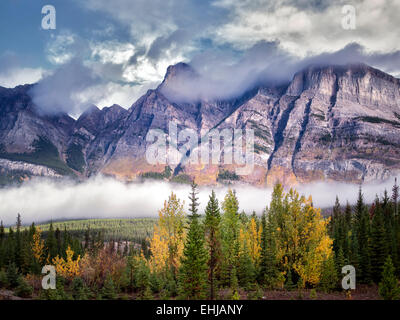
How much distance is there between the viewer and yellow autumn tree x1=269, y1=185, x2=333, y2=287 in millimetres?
48562

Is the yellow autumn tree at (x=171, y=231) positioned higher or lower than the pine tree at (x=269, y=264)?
higher

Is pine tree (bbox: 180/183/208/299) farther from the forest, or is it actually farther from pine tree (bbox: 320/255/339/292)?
pine tree (bbox: 320/255/339/292)

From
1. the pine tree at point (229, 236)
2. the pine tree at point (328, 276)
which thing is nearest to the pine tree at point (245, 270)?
the pine tree at point (229, 236)

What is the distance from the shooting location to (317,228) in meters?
49.8

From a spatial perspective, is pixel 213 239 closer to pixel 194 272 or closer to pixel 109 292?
pixel 194 272

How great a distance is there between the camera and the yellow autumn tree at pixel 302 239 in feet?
159

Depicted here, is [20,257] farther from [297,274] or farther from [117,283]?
[297,274]

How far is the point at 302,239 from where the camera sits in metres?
50.8

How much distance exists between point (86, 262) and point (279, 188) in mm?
42142

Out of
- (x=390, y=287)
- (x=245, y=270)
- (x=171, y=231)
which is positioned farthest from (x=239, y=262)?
(x=390, y=287)

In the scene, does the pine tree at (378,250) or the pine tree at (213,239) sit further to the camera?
the pine tree at (378,250)

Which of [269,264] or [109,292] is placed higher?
[269,264]

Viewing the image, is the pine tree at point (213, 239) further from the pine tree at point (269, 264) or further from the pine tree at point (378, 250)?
the pine tree at point (378, 250)
